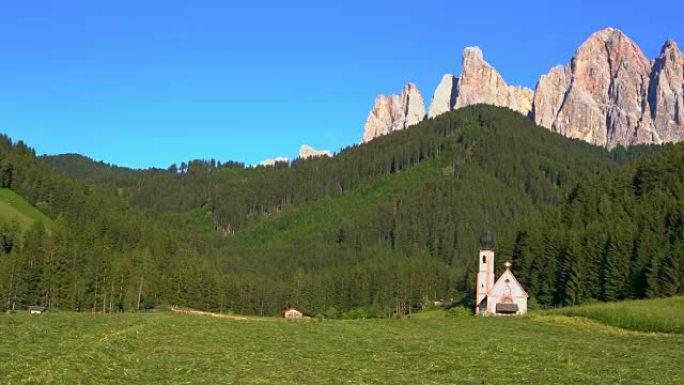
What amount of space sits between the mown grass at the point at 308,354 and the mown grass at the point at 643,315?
581 cm

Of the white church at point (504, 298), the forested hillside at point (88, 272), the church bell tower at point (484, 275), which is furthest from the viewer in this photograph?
the forested hillside at point (88, 272)

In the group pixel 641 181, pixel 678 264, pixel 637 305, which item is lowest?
pixel 637 305

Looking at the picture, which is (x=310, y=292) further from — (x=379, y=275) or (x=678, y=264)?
(x=678, y=264)

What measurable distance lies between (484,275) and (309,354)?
76345 millimetres

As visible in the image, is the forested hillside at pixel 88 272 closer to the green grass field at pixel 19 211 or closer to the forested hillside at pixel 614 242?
the green grass field at pixel 19 211

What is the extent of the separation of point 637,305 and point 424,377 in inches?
1998

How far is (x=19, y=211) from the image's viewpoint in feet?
604

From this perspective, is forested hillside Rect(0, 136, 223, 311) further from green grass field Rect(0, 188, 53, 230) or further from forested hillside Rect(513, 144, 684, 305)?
forested hillside Rect(513, 144, 684, 305)

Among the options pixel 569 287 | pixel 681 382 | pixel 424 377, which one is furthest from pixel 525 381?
pixel 569 287

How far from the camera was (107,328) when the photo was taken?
4953 cm

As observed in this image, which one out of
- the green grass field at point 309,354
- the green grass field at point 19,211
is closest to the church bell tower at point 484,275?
the green grass field at point 309,354

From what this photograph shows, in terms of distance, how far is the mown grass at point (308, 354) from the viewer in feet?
108

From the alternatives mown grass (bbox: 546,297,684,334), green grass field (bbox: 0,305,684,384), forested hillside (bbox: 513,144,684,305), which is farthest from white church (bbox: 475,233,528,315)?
green grass field (bbox: 0,305,684,384)

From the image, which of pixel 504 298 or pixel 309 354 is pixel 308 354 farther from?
pixel 504 298
